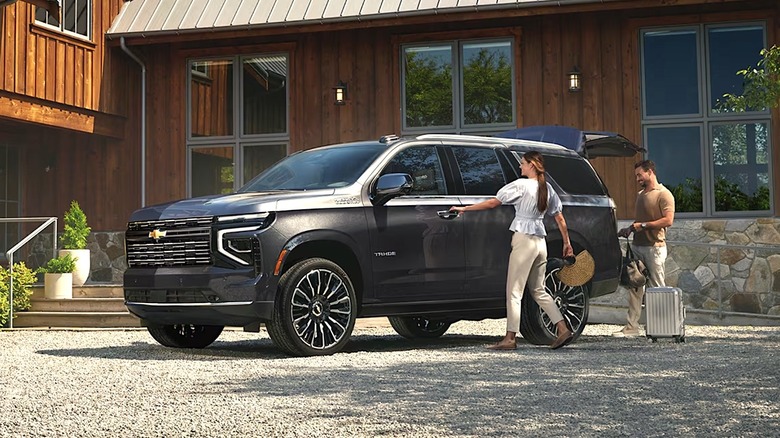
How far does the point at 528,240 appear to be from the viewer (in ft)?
35.0

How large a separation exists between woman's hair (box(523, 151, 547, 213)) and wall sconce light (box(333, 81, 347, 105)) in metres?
9.12

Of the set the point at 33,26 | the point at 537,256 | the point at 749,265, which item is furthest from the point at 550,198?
the point at 33,26

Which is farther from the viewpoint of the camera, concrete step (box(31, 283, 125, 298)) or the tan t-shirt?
concrete step (box(31, 283, 125, 298))

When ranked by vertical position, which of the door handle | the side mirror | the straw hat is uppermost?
the side mirror

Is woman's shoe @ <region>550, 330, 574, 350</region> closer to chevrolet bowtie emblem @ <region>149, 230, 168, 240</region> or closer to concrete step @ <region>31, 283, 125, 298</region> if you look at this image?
chevrolet bowtie emblem @ <region>149, 230, 168, 240</region>

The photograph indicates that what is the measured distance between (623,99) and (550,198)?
8107 mm

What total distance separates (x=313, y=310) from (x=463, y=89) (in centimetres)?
981

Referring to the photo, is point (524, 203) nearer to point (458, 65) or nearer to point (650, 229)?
point (650, 229)

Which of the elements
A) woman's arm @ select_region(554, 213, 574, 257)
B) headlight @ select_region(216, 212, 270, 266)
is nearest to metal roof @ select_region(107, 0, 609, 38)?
woman's arm @ select_region(554, 213, 574, 257)

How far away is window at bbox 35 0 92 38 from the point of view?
63.6ft

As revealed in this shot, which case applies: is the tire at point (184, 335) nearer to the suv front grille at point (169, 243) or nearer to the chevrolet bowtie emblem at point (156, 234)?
the suv front grille at point (169, 243)

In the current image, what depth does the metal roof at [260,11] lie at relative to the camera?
18.3 metres

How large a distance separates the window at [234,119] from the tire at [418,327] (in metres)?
7.79

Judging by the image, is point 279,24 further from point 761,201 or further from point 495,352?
point 495,352
